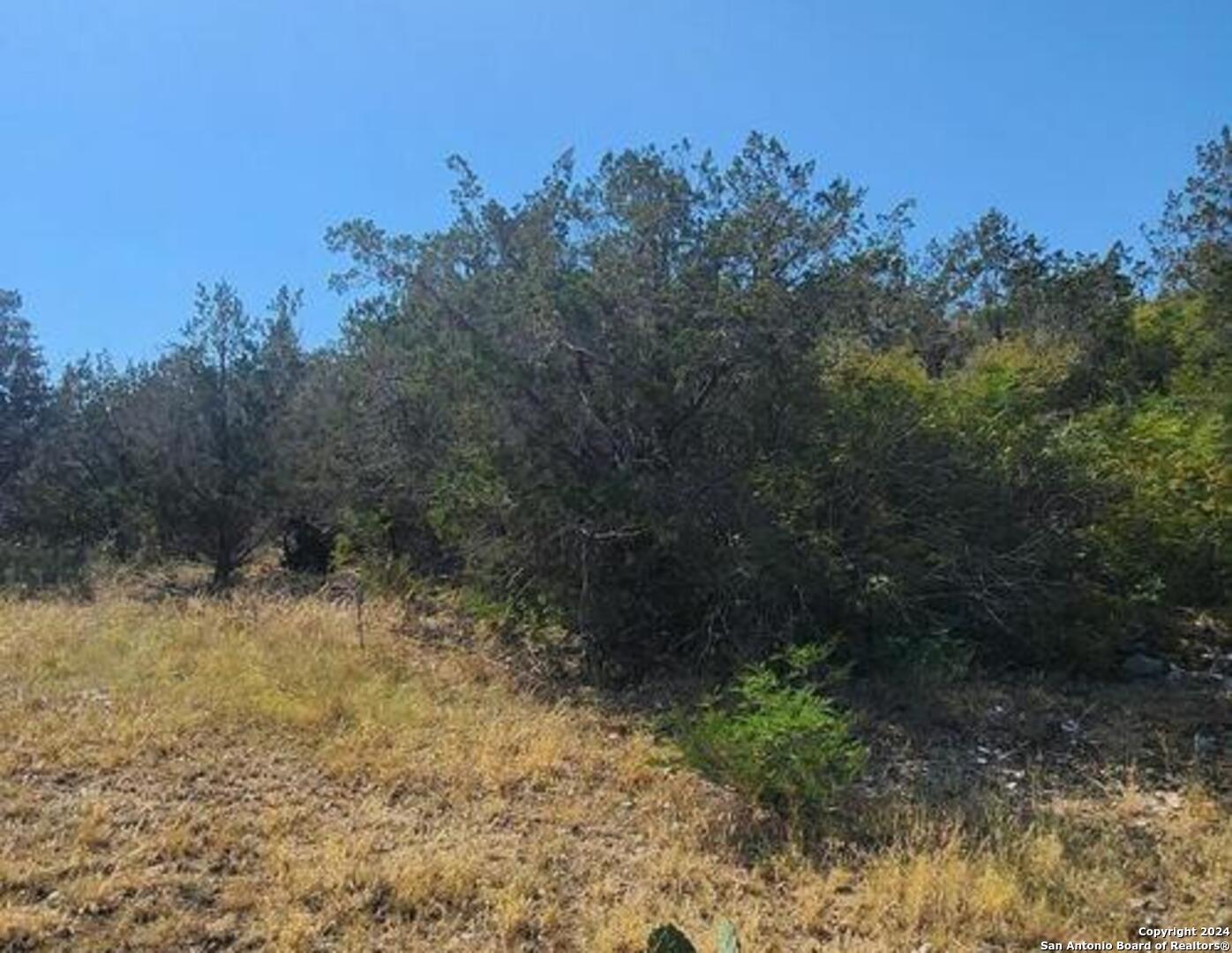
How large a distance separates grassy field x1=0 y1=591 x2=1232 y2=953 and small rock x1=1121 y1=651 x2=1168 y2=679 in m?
0.83

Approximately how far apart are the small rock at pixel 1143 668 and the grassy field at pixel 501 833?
2.72 ft

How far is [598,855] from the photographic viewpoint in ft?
18.6

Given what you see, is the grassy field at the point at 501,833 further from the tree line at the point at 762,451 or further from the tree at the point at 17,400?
the tree at the point at 17,400

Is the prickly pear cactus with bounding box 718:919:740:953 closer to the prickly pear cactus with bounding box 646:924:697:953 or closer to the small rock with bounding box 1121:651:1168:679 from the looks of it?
the prickly pear cactus with bounding box 646:924:697:953

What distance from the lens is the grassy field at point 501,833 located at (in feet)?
15.7

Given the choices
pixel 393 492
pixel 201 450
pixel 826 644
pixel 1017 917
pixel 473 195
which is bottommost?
pixel 1017 917

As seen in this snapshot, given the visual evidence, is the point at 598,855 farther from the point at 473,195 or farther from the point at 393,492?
the point at 393,492

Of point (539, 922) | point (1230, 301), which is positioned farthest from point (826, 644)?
point (1230, 301)

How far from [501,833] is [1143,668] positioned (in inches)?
240

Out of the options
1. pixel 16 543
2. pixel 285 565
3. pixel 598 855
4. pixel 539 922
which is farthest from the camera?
pixel 16 543

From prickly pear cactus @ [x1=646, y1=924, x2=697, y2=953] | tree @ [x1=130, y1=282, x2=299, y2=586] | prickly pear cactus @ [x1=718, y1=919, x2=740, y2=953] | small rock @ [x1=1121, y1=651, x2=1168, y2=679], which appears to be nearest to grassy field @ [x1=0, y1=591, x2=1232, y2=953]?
prickly pear cactus @ [x1=718, y1=919, x2=740, y2=953]

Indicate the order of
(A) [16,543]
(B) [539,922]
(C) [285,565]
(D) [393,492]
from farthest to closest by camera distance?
(A) [16,543], (C) [285,565], (D) [393,492], (B) [539,922]

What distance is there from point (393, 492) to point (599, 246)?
5.79m

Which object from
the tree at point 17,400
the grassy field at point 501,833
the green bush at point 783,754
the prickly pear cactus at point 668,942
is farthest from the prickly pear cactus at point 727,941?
the tree at point 17,400
